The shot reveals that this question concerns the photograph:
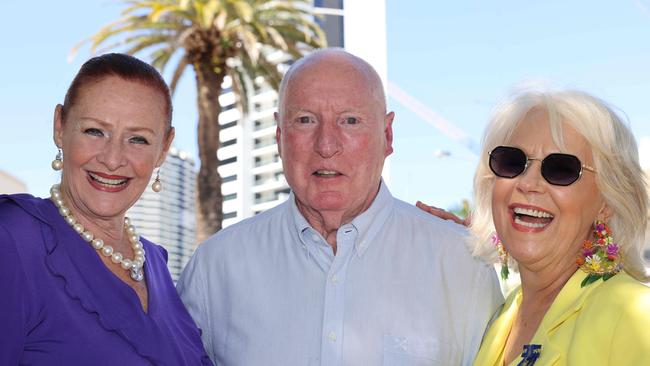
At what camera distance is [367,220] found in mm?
3260

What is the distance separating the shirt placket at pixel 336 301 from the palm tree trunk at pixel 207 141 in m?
13.6

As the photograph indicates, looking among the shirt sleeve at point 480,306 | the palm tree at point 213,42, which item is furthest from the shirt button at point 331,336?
the palm tree at point 213,42

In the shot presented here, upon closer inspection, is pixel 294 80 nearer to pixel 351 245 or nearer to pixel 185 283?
pixel 351 245

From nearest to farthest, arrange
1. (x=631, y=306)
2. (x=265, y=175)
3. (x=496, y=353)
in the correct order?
1. (x=631, y=306)
2. (x=496, y=353)
3. (x=265, y=175)

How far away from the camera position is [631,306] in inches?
90.2

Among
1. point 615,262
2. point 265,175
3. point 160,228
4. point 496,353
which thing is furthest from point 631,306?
point 265,175

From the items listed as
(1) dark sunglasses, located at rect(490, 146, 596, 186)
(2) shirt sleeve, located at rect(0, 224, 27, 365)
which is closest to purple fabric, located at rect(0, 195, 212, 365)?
(2) shirt sleeve, located at rect(0, 224, 27, 365)

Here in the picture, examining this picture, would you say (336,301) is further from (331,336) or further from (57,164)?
(57,164)

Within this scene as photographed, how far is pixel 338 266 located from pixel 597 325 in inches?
42.4

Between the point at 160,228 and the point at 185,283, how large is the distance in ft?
270

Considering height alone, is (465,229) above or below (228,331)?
above

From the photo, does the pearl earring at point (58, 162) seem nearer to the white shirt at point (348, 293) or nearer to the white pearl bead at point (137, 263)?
the white pearl bead at point (137, 263)

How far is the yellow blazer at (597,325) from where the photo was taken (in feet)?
7.29

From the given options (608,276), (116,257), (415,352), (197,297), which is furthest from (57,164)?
(608,276)
